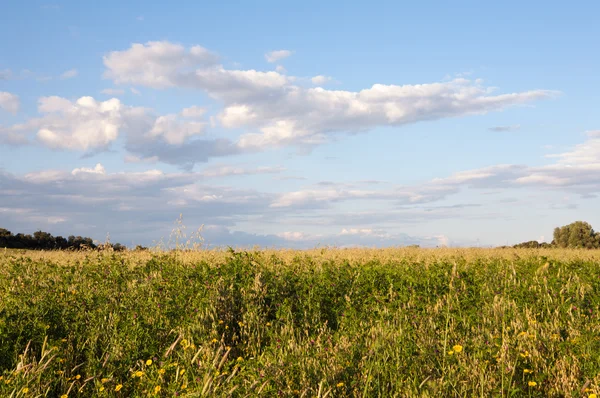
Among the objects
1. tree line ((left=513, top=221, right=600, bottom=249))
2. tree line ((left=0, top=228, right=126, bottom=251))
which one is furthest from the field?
tree line ((left=513, top=221, right=600, bottom=249))

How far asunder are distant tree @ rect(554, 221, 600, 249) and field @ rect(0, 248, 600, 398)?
62.9ft

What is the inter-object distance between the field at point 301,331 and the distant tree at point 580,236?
755 inches

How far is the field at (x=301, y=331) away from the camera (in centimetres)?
498

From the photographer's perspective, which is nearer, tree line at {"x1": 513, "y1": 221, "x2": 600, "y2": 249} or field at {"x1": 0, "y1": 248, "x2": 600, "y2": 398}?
field at {"x1": 0, "y1": 248, "x2": 600, "y2": 398}

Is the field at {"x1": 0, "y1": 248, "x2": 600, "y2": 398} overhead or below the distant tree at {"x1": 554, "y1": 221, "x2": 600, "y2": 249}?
below

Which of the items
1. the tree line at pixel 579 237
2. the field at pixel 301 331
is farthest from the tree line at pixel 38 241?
the tree line at pixel 579 237

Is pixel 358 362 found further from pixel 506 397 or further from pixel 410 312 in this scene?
pixel 410 312

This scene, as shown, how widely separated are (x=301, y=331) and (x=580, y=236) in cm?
2539

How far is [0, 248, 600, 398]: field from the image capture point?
4.98 meters

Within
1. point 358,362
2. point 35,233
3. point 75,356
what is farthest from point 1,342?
point 35,233

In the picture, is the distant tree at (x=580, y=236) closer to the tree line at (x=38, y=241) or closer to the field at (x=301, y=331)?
the field at (x=301, y=331)

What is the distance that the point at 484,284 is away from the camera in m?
8.68

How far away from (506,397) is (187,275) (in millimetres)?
5822

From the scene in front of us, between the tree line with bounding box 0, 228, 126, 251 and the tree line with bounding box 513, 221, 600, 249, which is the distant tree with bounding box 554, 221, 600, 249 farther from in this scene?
the tree line with bounding box 0, 228, 126, 251
